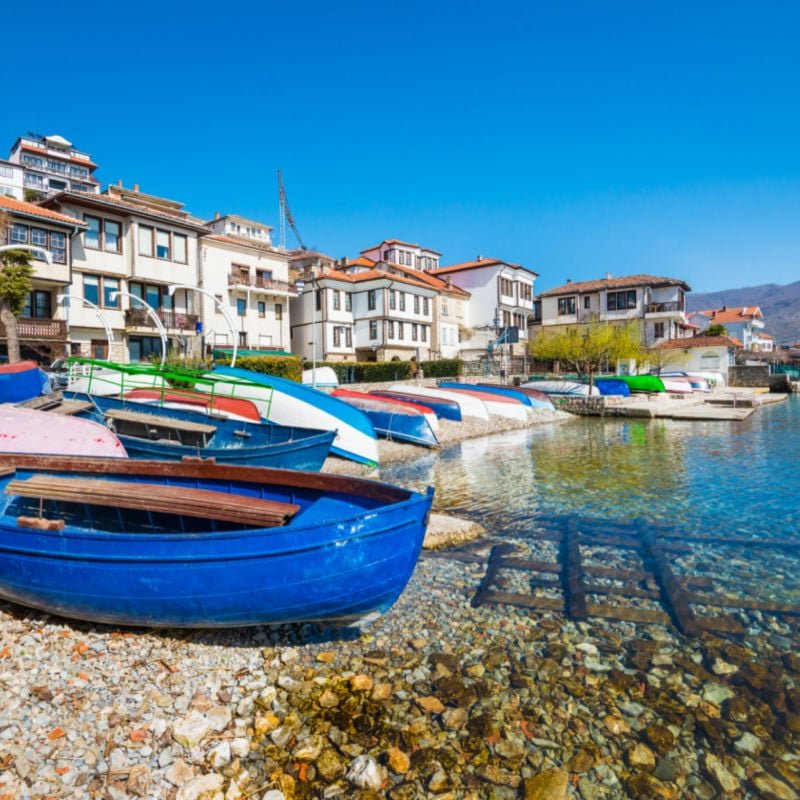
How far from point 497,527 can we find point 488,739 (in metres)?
6.05

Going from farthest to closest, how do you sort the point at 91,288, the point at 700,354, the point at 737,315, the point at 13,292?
the point at 737,315 → the point at 700,354 → the point at 91,288 → the point at 13,292

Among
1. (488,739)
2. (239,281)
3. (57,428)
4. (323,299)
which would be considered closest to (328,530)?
(488,739)

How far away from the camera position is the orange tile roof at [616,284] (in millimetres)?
62031

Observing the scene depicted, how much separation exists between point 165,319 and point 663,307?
5522 cm

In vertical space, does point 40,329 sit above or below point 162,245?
below

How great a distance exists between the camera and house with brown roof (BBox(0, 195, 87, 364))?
1089 inches

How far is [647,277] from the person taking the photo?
63.8m

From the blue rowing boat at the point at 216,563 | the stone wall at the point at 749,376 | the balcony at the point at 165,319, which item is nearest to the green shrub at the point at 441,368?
the balcony at the point at 165,319

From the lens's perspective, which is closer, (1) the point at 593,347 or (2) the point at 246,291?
(2) the point at 246,291

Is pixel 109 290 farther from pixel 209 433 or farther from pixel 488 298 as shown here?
pixel 488 298

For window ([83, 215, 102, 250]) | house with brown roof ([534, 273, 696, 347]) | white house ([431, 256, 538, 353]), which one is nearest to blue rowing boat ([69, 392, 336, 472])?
window ([83, 215, 102, 250])

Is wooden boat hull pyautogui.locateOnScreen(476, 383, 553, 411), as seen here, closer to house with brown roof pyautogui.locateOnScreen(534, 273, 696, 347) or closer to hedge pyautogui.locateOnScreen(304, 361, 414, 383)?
hedge pyautogui.locateOnScreen(304, 361, 414, 383)

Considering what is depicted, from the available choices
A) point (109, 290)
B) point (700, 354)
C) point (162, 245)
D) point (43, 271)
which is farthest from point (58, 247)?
point (700, 354)

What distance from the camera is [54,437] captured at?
9422 millimetres
